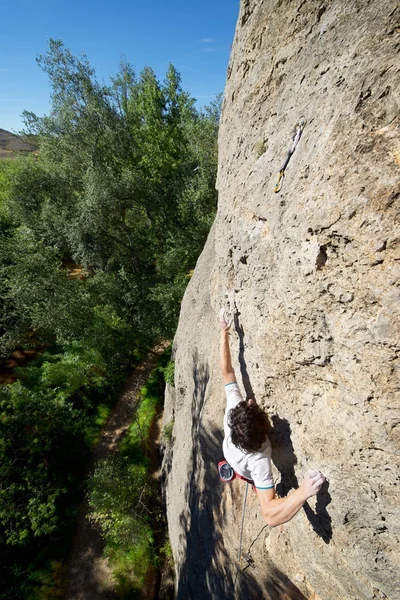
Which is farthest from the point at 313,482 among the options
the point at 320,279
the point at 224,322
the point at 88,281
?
the point at 88,281

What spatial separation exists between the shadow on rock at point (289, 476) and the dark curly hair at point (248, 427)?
29cm

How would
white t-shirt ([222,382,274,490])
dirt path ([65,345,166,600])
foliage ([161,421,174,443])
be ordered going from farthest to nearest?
1. foliage ([161,421,174,443])
2. dirt path ([65,345,166,600])
3. white t-shirt ([222,382,274,490])

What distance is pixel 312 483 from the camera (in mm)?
3074

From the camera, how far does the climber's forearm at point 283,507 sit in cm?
299

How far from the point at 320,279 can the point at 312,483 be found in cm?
223

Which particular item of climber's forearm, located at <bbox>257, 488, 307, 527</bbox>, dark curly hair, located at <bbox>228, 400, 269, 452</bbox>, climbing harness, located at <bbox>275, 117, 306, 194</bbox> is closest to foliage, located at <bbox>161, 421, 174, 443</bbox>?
dark curly hair, located at <bbox>228, 400, 269, 452</bbox>

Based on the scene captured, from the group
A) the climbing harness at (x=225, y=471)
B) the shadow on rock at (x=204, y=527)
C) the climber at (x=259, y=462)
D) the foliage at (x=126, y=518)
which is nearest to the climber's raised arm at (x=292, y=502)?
the climber at (x=259, y=462)

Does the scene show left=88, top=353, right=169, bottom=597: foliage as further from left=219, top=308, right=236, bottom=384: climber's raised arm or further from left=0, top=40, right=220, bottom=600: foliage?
left=219, top=308, right=236, bottom=384: climber's raised arm

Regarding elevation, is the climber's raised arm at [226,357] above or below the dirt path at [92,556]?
above

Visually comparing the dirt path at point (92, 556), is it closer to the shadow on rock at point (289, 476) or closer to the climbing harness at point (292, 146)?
the shadow on rock at point (289, 476)

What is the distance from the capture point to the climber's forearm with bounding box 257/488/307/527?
299cm

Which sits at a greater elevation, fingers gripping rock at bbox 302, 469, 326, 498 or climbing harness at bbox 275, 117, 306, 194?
climbing harness at bbox 275, 117, 306, 194

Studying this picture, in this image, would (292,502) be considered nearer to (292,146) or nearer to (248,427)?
(248,427)

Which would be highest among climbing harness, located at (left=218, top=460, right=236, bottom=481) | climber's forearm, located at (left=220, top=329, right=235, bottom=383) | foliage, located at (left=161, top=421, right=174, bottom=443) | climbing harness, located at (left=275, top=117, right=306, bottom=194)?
climbing harness, located at (left=275, top=117, right=306, bottom=194)
